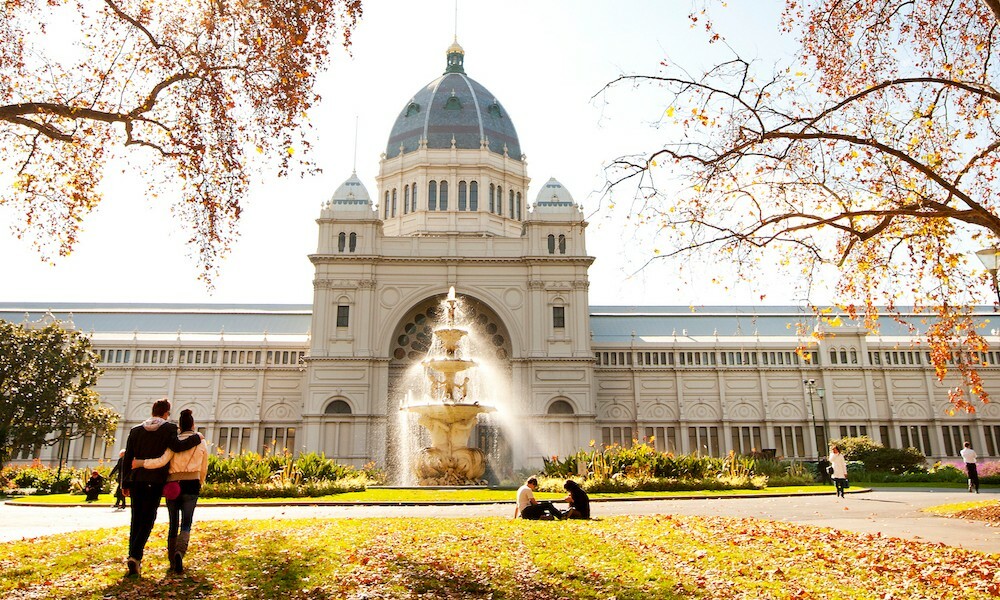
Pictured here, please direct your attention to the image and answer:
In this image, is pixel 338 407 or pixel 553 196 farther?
pixel 553 196

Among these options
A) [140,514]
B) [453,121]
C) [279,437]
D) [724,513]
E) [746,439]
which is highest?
[453,121]

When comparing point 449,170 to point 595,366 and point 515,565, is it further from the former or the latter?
point 515,565

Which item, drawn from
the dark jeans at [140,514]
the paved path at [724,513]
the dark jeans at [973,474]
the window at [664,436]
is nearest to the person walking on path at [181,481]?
the dark jeans at [140,514]

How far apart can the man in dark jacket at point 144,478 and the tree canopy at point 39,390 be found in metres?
36.0

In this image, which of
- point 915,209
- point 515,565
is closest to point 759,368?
point 915,209

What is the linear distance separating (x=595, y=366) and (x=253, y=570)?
161ft

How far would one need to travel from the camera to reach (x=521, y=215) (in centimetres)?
6512

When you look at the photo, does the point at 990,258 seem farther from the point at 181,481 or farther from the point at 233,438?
the point at 233,438

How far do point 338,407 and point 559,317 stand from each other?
1672 centimetres

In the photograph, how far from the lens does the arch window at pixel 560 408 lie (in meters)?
51.0

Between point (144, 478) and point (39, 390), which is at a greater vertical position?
point (39, 390)

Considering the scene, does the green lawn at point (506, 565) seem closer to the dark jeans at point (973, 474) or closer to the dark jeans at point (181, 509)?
the dark jeans at point (181, 509)

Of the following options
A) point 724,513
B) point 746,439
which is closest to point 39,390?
point 724,513

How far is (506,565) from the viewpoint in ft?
33.4
